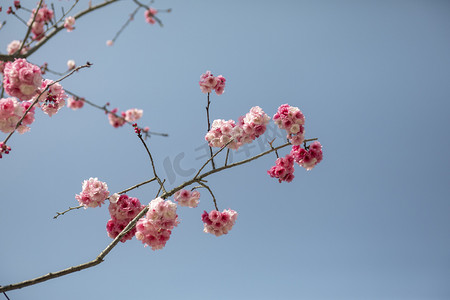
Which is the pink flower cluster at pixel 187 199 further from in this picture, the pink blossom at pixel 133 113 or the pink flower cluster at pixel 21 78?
the pink blossom at pixel 133 113

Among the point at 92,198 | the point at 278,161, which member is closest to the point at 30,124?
the point at 92,198

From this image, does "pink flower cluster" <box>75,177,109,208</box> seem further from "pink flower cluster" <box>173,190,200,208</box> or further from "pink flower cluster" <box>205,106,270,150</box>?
"pink flower cluster" <box>205,106,270,150</box>

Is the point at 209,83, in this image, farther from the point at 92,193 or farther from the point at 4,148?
the point at 4,148

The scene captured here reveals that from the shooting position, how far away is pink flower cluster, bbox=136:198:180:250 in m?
2.52

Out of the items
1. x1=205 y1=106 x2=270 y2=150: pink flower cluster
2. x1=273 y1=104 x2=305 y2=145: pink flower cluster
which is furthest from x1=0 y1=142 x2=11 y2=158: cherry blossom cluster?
x1=273 y1=104 x2=305 y2=145: pink flower cluster

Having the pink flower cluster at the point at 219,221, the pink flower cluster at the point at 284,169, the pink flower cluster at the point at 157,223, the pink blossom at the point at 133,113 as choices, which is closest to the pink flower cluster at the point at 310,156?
the pink flower cluster at the point at 284,169

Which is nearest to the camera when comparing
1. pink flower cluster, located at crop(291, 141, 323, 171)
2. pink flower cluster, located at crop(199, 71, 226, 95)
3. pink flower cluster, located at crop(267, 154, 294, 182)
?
pink flower cluster, located at crop(291, 141, 323, 171)

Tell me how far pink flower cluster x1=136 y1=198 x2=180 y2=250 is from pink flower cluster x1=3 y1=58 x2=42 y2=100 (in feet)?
4.56

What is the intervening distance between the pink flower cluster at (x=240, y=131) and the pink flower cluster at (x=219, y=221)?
0.72 metres

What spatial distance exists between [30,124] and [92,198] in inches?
38.5

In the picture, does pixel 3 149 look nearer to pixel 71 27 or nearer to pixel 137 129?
pixel 137 129

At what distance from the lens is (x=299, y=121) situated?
3074 millimetres

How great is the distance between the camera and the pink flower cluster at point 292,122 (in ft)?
10.1

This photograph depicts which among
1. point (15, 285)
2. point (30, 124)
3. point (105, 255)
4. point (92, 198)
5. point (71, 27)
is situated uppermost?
point (71, 27)
